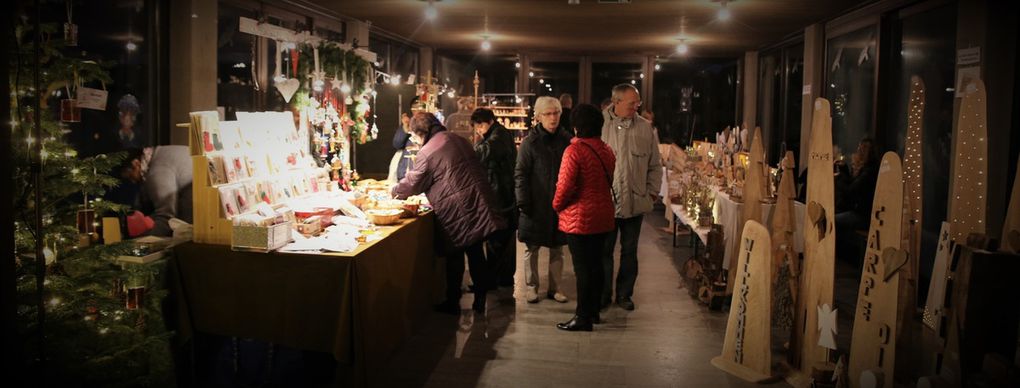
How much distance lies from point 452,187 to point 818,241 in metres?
2.16

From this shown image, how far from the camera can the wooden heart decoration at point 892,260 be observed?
3252mm

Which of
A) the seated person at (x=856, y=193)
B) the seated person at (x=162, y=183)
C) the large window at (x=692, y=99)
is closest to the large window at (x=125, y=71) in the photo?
the seated person at (x=162, y=183)

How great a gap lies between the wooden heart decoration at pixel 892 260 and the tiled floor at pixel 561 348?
0.91 m

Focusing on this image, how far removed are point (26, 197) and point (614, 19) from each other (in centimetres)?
658

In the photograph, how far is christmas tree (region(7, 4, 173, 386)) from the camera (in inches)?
108

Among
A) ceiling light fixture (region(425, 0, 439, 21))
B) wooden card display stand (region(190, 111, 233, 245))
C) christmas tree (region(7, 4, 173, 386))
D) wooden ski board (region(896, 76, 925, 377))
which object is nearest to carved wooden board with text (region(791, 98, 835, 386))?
wooden ski board (region(896, 76, 925, 377))

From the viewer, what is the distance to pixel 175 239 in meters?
3.75

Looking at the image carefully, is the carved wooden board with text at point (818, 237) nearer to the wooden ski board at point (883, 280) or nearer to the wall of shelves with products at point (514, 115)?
the wooden ski board at point (883, 280)

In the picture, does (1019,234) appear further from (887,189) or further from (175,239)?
(175,239)

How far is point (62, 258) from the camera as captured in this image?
2963mm

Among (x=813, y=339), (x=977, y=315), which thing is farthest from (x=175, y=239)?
(x=977, y=315)

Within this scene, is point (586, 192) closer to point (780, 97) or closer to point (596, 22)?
point (596, 22)

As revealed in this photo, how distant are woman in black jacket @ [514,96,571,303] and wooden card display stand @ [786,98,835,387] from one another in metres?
1.80

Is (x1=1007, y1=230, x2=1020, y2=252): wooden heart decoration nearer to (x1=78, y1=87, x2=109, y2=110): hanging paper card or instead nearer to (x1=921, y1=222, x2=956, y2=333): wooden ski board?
(x1=921, y1=222, x2=956, y2=333): wooden ski board
